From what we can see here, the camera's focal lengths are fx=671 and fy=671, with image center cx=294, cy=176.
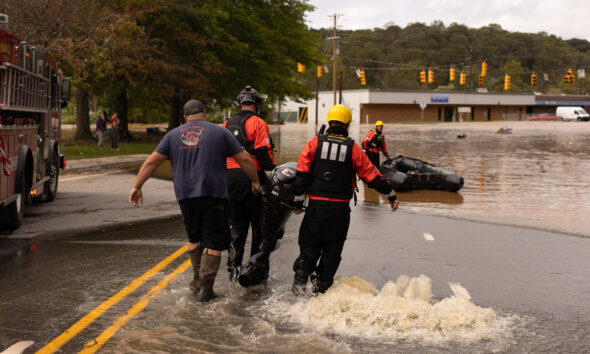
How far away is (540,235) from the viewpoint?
10.3m

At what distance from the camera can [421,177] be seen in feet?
54.9

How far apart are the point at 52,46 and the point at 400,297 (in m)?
21.4

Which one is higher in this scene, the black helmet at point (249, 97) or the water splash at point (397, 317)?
the black helmet at point (249, 97)

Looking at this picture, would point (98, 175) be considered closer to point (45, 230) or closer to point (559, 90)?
point (45, 230)

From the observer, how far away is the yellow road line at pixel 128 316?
4.97 metres

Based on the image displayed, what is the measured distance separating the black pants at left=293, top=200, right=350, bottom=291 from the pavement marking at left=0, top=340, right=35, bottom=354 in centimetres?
234

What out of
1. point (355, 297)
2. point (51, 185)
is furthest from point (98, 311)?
point (51, 185)

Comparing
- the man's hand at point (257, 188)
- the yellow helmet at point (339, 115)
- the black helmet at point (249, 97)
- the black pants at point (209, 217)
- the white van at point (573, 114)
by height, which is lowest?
the black pants at point (209, 217)

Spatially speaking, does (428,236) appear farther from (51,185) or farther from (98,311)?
(51,185)

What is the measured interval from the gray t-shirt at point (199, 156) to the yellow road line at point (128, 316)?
1.01m

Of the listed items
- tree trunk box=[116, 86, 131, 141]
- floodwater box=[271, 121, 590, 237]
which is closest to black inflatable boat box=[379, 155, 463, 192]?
floodwater box=[271, 121, 590, 237]

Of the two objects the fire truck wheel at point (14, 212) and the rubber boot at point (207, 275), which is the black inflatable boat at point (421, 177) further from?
the rubber boot at point (207, 275)

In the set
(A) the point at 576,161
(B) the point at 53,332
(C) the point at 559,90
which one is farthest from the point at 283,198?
(C) the point at 559,90

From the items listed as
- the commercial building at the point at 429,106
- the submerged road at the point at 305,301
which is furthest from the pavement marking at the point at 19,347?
the commercial building at the point at 429,106
